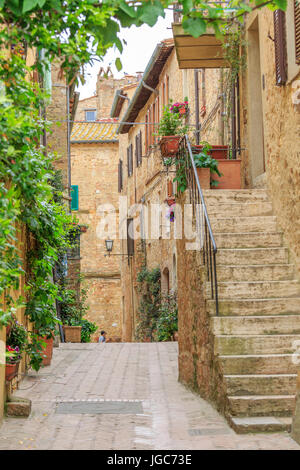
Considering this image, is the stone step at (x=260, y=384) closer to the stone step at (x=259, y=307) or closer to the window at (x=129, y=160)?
the stone step at (x=259, y=307)

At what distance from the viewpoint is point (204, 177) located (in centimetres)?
973

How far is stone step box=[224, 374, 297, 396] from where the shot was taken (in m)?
6.09

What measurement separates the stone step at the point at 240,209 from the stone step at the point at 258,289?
5.63ft

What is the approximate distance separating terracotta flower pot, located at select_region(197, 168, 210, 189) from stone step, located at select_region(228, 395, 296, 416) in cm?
432

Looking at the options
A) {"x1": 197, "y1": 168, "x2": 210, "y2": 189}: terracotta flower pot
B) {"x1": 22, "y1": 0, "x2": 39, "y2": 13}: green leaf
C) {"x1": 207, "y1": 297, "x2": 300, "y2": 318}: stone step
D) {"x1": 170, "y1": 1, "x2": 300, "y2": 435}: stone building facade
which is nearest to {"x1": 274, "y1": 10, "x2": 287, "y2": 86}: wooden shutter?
{"x1": 170, "y1": 1, "x2": 300, "y2": 435}: stone building facade

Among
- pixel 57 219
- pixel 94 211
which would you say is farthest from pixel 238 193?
pixel 94 211

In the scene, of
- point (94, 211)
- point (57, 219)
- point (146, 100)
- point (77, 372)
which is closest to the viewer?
point (57, 219)

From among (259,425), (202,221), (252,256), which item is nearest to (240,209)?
(252,256)

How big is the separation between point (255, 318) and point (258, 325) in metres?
0.08

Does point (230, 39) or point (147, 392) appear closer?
point (147, 392)

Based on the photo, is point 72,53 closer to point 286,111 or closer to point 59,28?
point 59,28

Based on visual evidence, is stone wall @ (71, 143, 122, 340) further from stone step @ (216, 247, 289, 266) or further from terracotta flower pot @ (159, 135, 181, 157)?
stone step @ (216, 247, 289, 266)

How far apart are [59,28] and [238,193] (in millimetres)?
5046

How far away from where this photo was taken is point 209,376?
22.7 feet
